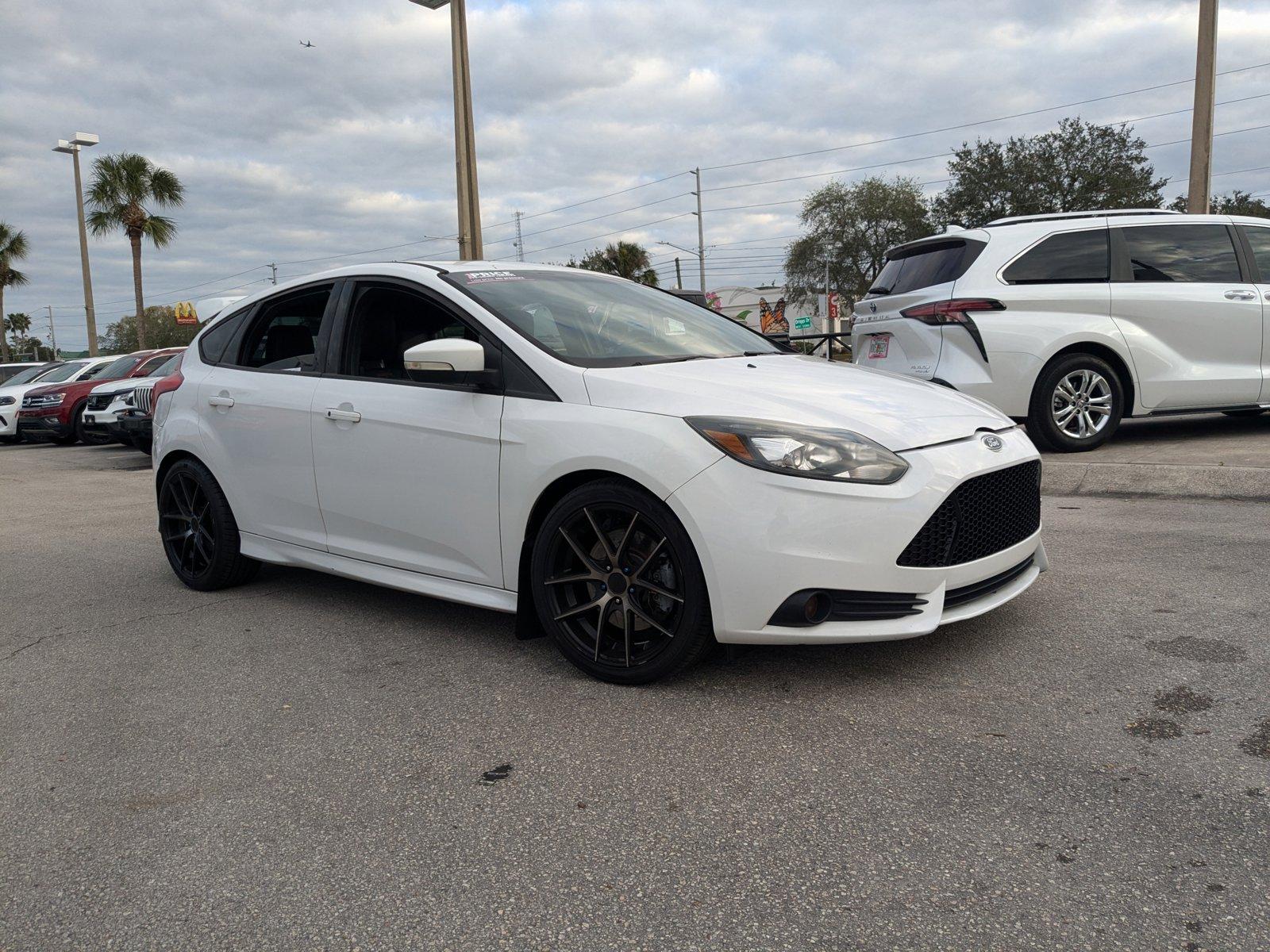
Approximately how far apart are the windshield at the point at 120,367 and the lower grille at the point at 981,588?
52.9 feet

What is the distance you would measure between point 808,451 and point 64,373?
19143mm

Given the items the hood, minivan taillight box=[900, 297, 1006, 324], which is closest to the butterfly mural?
minivan taillight box=[900, 297, 1006, 324]

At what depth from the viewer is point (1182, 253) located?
7.81 m

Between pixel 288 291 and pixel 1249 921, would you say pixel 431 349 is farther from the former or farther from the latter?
pixel 1249 921

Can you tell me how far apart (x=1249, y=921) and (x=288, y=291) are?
4498mm

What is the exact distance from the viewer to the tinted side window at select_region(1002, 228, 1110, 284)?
768cm

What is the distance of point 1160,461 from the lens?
7.09 meters

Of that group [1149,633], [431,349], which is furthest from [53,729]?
[1149,633]

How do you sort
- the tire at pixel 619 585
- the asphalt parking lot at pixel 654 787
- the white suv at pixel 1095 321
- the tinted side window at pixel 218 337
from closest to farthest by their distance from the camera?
the asphalt parking lot at pixel 654 787, the tire at pixel 619 585, the tinted side window at pixel 218 337, the white suv at pixel 1095 321

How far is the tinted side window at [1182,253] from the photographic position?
774 centimetres

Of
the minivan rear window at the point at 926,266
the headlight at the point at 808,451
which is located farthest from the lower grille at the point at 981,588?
the minivan rear window at the point at 926,266

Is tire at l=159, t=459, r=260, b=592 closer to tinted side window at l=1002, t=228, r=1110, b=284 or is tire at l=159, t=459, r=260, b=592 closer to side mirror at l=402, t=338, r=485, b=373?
side mirror at l=402, t=338, r=485, b=373

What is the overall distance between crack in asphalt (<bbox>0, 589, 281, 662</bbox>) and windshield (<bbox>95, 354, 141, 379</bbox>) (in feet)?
43.0

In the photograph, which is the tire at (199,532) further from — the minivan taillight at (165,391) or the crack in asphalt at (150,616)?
the minivan taillight at (165,391)
